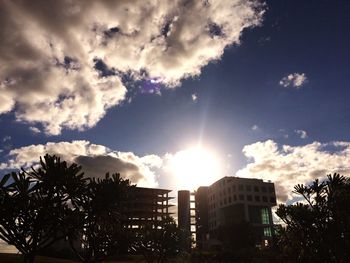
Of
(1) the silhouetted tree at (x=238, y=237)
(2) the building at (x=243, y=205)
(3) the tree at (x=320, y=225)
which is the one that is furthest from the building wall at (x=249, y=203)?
(3) the tree at (x=320, y=225)

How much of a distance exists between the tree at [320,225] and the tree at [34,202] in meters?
16.5

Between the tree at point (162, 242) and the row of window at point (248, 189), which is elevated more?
the row of window at point (248, 189)

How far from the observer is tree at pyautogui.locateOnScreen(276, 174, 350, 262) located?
2211 centimetres

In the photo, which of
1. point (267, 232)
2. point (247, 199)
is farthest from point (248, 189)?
point (267, 232)

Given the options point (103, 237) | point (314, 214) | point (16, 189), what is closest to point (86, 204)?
point (16, 189)

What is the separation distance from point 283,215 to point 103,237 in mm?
15759

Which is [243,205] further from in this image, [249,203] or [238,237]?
[238,237]

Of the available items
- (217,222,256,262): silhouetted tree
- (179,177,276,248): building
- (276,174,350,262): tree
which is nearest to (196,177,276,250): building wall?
(179,177,276,248): building

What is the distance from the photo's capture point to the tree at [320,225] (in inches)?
870

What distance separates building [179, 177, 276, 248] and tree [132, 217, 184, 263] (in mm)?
55200

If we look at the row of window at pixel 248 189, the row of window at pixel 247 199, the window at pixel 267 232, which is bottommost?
the window at pixel 267 232

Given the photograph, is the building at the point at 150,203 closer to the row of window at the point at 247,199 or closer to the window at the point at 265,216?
the row of window at the point at 247,199

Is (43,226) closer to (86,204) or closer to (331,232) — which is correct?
(86,204)

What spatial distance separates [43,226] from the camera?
70.2 ft
